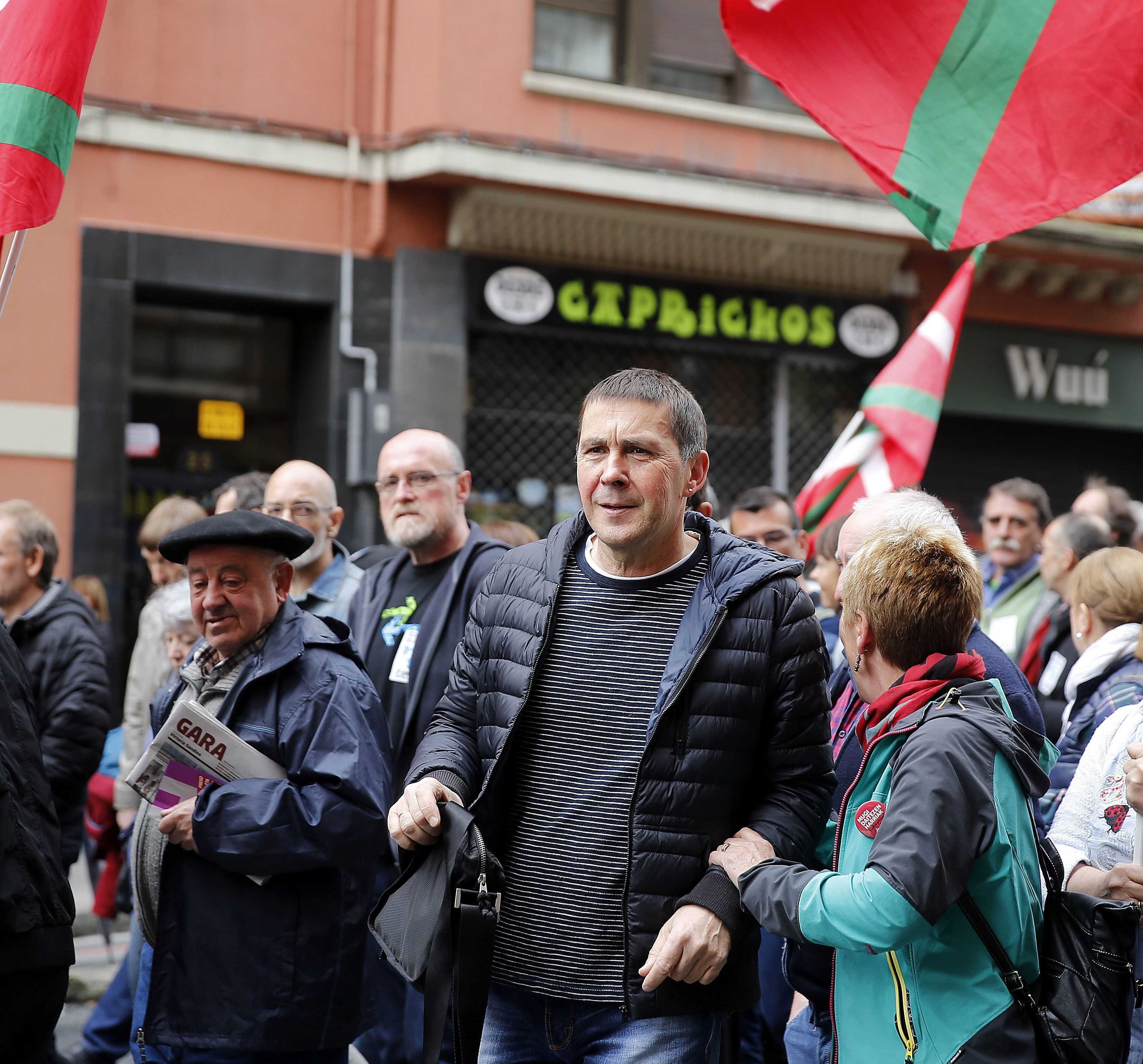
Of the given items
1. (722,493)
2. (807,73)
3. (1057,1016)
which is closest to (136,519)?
(722,493)

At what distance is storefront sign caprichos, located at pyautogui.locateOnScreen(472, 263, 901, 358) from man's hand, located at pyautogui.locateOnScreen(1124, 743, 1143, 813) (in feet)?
28.6

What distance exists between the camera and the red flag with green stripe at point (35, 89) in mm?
3705

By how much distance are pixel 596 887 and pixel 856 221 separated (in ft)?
32.5

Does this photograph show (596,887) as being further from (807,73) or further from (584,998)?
(807,73)

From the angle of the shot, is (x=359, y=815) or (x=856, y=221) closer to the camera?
(x=359, y=815)

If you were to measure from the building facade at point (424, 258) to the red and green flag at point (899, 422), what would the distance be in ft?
14.1

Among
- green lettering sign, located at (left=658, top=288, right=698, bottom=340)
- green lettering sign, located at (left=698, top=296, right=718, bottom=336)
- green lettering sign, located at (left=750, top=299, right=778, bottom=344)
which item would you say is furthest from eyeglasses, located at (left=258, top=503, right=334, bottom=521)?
green lettering sign, located at (left=750, top=299, right=778, bottom=344)

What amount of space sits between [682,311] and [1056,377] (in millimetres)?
4191

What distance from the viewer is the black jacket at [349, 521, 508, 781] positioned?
487 cm

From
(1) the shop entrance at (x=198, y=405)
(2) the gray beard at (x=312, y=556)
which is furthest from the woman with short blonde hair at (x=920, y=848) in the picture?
(1) the shop entrance at (x=198, y=405)

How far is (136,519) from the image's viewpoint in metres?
10.8

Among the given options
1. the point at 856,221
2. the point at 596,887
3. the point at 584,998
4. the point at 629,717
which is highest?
the point at 856,221

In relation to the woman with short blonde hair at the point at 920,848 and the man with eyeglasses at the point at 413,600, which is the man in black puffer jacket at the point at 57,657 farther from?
the woman with short blonde hair at the point at 920,848

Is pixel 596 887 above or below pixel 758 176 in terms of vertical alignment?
below
